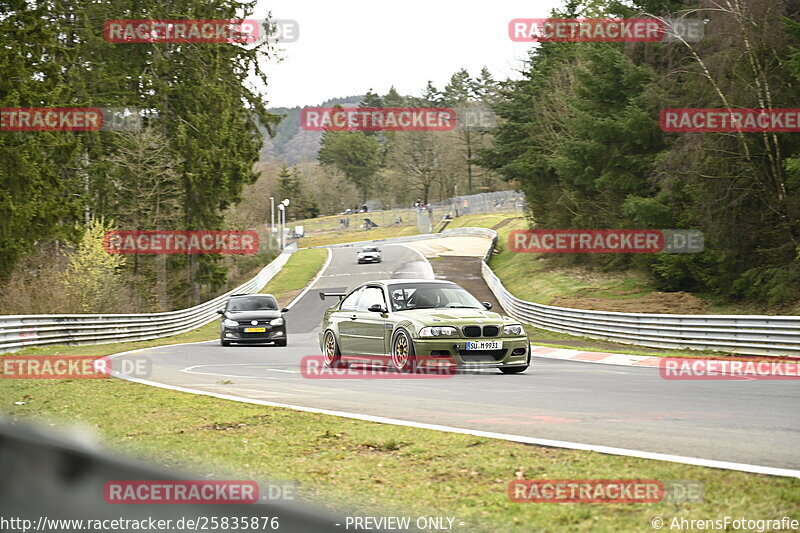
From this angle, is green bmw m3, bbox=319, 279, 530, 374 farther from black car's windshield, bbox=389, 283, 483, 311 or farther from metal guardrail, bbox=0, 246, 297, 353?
metal guardrail, bbox=0, 246, 297, 353

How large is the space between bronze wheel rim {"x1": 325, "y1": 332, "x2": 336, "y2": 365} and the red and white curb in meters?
6.17

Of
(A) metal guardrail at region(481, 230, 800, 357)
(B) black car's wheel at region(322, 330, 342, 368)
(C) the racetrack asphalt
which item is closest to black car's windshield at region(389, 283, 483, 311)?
(C) the racetrack asphalt

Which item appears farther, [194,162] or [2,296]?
[194,162]

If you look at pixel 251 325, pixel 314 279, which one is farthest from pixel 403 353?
pixel 314 279

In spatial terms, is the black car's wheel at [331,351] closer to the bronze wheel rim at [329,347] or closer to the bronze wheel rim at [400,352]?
the bronze wheel rim at [329,347]

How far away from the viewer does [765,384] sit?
11.7 m

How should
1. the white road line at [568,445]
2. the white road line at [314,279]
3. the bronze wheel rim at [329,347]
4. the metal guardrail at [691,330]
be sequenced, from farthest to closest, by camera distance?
the white road line at [314,279]
the metal guardrail at [691,330]
the bronze wheel rim at [329,347]
the white road line at [568,445]

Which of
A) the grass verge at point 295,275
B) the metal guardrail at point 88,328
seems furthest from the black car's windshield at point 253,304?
the grass verge at point 295,275

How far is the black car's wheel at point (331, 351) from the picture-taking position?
1650 centimetres

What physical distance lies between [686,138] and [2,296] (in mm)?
22517

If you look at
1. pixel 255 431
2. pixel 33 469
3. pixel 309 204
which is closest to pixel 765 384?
pixel 255 431

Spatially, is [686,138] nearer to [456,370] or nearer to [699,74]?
[699,74]

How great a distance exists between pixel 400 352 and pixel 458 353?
111cm

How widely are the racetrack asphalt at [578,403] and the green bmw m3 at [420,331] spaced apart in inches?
15.6
